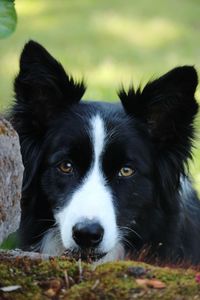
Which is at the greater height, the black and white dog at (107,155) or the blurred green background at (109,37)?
the blurred green background at (109,37)

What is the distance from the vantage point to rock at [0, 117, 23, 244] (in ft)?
9.84

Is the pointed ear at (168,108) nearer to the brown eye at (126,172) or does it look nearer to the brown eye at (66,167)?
the brown eye at (126,172)

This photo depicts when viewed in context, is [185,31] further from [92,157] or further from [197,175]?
[92,157]

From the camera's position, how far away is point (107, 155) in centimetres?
462

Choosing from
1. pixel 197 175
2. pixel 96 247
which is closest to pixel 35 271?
pixel 96 247

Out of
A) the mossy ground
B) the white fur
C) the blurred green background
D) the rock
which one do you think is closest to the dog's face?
the white fur

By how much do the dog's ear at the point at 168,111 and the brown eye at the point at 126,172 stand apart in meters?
0.28

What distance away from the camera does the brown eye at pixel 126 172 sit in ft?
15.4

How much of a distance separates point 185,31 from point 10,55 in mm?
3657

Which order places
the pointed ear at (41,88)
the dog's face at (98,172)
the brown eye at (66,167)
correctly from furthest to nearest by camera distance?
the brown eye at (66,167) < the pointed ear at (41,88) < the dog's face at (98,172)

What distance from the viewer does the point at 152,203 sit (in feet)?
16.2

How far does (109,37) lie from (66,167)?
403 inches

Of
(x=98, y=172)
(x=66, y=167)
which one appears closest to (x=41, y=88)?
(x=66, y=167)

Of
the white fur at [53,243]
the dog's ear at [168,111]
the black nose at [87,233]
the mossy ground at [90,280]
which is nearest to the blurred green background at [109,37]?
the dog's ear at [168,111]
